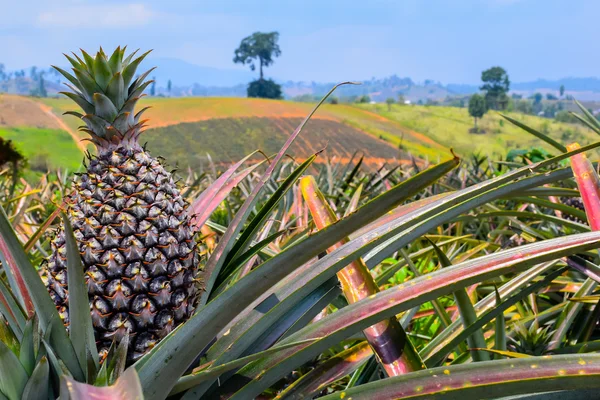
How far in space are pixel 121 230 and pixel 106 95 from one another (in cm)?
29

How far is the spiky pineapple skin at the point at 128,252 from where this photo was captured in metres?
1.02

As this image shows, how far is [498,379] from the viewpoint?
615 millimetres

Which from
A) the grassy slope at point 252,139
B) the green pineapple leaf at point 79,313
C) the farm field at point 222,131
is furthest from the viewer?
the farm field at point 222,131

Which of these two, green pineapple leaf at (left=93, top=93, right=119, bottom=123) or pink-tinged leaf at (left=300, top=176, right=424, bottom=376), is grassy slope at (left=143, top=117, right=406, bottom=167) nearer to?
green pineapple leaf at (left=93, top=93, right=119, bottom=123)

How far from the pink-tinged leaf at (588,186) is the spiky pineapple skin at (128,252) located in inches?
34.3

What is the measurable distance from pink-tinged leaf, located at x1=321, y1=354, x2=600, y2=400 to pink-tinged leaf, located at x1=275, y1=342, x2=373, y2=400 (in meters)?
0.21

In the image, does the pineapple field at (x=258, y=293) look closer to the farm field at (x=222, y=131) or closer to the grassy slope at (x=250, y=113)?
the farm field at (x=222, y=131)

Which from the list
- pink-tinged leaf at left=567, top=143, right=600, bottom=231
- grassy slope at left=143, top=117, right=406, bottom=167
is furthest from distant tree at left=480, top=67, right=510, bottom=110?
pink-tinged leaf at left=567, top=143, right=600, bottom=231

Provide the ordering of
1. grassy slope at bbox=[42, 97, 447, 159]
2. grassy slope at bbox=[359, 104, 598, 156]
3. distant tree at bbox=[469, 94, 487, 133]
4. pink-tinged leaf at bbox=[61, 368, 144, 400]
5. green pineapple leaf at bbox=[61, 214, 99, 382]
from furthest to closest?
distant tree at bbox=[469, 94, 487, 133] < grassy slope at bbox=[359, 104, 598, 156] < grassy slope at bbox=[42, 97, 447, 159] < green pineapple leaf at bbox=[61, 214, 99, 382] < pink-tinged leaf at bbox=[61, 368, 144, 400]

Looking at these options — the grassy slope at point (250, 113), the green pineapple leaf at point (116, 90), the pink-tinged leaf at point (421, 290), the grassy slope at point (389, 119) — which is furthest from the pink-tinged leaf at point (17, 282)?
the grassy slope at point (250, 113)

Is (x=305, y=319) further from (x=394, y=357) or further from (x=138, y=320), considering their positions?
(x=138, y=320)

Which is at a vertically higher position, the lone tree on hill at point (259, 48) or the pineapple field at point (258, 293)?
the lone tree on hill at point (259, 48)

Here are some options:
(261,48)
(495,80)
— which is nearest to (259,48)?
(261,48)

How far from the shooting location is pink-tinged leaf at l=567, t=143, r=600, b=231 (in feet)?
3.52
